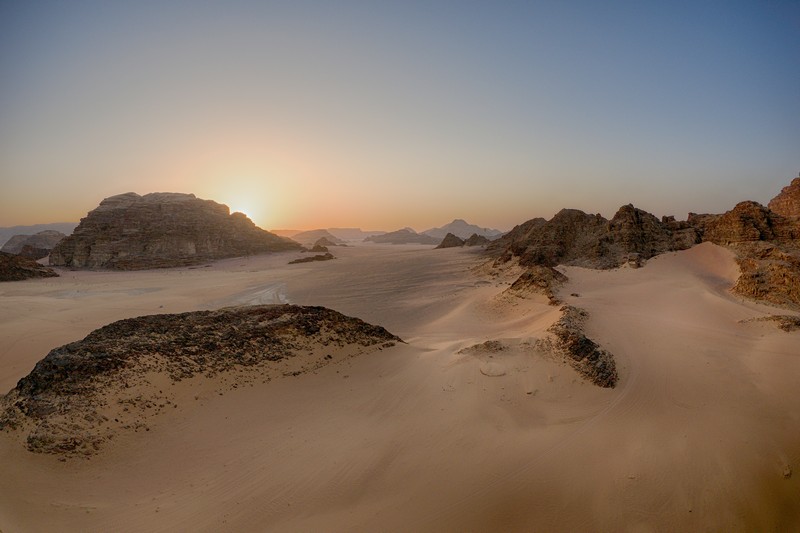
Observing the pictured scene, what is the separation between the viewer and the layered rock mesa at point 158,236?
3331cm

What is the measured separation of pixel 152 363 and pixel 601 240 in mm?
17224

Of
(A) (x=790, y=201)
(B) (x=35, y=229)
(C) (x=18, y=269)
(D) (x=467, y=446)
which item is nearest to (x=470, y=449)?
(D) (x=467, y=446)

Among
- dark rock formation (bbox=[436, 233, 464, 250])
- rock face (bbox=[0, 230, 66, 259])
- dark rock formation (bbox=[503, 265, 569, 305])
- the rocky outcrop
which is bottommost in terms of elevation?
dark rock formation (bbox=[503, 265, 569, 305])

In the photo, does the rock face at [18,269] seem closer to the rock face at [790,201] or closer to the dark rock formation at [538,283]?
the dark rock formation at [538,283]

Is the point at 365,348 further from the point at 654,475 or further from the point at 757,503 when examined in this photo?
the point at 757,503

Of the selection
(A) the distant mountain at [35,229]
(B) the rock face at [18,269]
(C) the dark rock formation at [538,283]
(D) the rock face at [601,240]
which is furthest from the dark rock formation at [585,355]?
(A) the distant mountain at [35,229]

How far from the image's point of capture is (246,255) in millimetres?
41531

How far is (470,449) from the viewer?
4.24 m

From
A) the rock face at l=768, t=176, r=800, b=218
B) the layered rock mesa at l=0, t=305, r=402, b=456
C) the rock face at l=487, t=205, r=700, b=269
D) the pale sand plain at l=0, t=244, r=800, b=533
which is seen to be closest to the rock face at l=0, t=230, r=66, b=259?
the pale sand plain at l=0, t=244, r=800, b=533

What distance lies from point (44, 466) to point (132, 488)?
94 centimetres

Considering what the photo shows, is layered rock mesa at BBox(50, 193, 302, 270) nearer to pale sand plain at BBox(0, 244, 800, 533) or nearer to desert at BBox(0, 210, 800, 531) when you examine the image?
desert at BBox(0, 210, 800, 531)

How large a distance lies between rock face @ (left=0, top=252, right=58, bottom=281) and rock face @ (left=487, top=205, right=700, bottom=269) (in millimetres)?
31773

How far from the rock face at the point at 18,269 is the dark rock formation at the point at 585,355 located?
109 ft

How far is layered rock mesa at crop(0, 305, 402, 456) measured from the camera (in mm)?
3998
